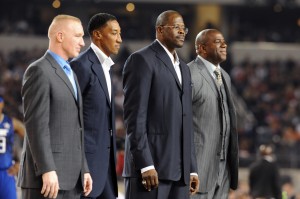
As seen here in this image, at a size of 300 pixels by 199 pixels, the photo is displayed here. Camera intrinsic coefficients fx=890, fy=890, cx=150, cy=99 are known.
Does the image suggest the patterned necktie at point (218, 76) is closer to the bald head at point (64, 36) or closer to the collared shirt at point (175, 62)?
the collared shirt at point (175, 62)

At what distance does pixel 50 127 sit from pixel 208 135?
1907 millimetres

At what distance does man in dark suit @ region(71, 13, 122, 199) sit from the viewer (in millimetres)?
6469

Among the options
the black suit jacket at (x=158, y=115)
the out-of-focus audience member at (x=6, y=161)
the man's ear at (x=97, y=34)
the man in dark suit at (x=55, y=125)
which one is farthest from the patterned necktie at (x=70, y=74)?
the out-of-focus audience member at (x=6, y=161)

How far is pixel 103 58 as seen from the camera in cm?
668

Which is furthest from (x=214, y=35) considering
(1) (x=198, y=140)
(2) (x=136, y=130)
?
(2) (x=136, y=130)

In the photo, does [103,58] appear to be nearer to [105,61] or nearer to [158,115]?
[105,61]

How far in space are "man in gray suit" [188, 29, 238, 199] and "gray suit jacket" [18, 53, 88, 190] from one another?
157 centimetres

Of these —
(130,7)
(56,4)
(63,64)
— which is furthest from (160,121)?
(130,7)

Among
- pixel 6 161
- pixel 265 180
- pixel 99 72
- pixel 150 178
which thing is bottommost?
Answer: pixel 265 180

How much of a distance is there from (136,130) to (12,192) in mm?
4116

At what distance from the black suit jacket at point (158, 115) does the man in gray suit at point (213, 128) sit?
0.56m

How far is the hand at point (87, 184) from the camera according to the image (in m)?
5.88

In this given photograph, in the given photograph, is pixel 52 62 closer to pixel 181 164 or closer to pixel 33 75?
pixel 33 75

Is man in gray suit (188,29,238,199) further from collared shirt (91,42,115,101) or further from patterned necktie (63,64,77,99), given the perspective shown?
patterned necktie (63,64,77,99)
